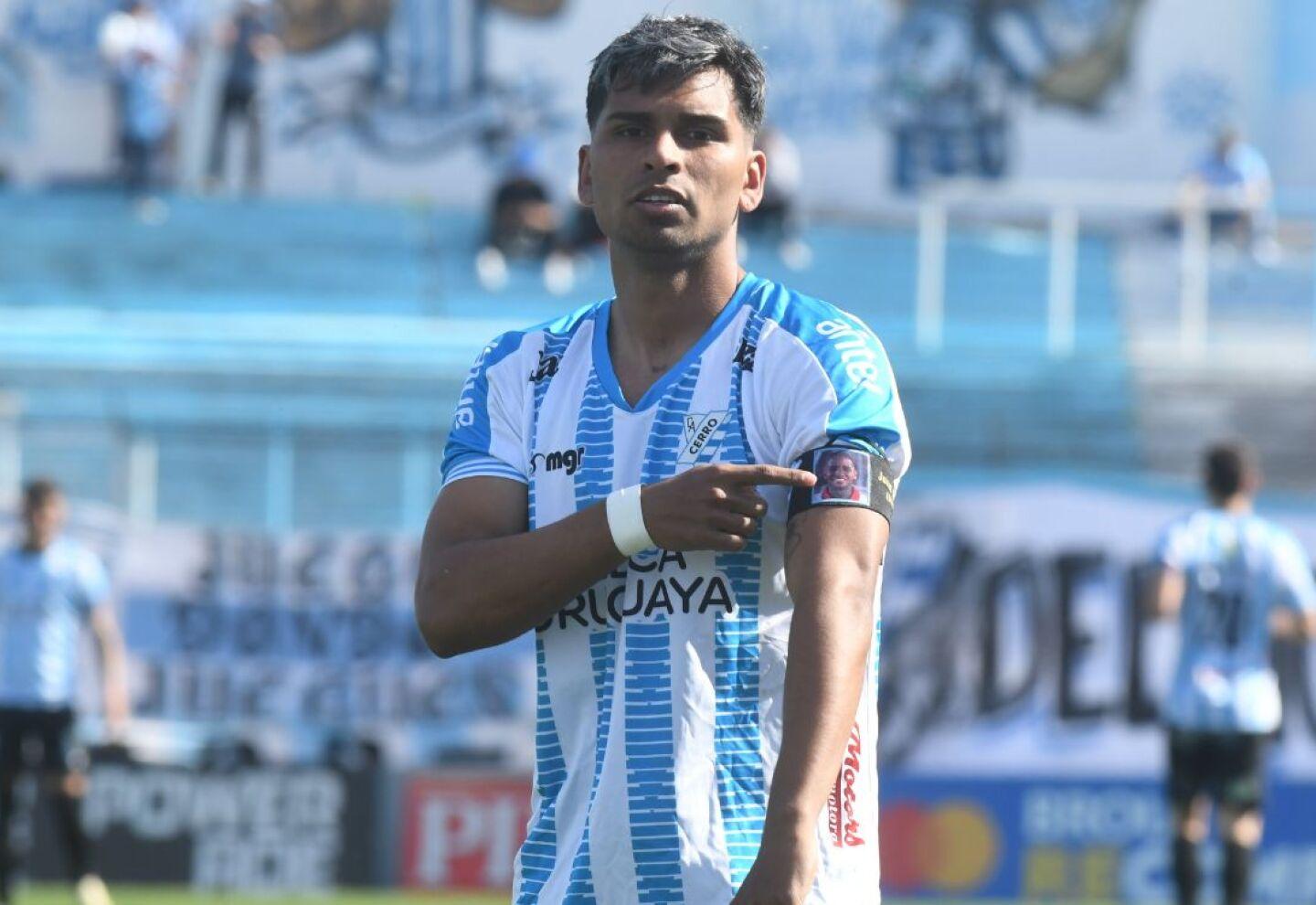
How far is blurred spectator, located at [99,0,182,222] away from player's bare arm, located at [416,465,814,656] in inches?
860

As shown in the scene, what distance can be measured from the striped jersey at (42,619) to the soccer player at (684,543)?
29.1 ft

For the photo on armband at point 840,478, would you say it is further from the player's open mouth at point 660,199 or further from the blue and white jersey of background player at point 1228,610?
the blue and white jersey of background player at point 1228,610

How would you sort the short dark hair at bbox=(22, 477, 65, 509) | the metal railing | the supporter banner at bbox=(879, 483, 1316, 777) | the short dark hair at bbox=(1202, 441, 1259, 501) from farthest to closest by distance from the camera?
the metal railing
the supporter banner at bbox=(879, 483, 1316, 777)
the short dark hair at bbox=(22, 477, 65, 509)
the short dark hair at bbox=(1202, 441, 1259, 501)

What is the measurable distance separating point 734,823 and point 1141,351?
15628 mm

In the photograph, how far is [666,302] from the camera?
320 centimetres

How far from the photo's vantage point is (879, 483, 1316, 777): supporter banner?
1401cm

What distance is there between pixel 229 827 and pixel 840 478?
1136 cm

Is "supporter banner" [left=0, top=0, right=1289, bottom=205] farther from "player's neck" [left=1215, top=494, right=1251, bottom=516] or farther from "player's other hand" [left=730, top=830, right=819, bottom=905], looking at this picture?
"player's other hand" [left=730, top=830, right=819, bottom=905]

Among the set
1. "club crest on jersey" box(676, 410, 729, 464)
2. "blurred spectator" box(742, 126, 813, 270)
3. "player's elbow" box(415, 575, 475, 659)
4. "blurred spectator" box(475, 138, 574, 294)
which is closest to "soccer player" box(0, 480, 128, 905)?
"player's elbow" box(415, 575, 475, 659)

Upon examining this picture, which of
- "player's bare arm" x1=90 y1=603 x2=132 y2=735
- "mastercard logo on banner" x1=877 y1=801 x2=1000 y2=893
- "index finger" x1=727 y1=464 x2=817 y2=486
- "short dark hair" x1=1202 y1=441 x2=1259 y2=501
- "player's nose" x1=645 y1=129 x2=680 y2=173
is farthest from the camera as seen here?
"mastercard logo on banner" x1=877 y1=801 x2=1000 y2=893

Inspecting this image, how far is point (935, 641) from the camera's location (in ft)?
46.3

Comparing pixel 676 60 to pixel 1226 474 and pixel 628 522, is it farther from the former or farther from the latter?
pixel 1226 474

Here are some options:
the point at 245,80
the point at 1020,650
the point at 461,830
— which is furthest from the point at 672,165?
the point at 245,80

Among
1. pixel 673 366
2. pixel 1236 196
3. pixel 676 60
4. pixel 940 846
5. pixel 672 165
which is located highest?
pixel 1236 196
